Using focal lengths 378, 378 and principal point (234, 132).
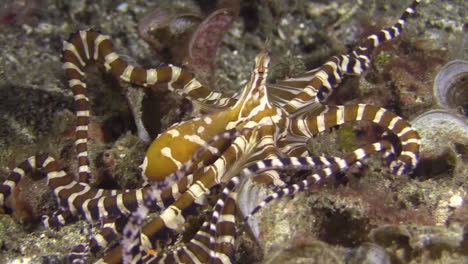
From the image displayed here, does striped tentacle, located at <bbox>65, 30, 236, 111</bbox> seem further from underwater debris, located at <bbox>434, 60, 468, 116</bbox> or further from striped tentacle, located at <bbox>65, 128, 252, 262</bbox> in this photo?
underwater debris, located at <bbox>434, 60, 468, 116</bbox>

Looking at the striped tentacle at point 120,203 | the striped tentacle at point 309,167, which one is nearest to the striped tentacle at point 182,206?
the striped tentacle at point 120,203

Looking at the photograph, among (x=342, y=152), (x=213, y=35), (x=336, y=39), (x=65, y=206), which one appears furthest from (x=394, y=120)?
(x=65, y=206)

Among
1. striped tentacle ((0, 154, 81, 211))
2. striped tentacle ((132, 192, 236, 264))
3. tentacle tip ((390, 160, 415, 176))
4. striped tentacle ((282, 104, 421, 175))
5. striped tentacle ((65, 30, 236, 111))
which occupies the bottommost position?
striped tentacle ((132, 192, 236, 264))

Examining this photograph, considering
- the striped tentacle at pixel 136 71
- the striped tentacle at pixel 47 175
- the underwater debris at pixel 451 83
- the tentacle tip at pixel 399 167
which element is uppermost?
the striped tentacle at pixel 136 71

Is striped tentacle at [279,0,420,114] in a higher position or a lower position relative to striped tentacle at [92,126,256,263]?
higher

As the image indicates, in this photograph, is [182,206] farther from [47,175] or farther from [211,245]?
[47,175]

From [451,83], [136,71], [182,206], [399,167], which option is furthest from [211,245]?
[451,83]

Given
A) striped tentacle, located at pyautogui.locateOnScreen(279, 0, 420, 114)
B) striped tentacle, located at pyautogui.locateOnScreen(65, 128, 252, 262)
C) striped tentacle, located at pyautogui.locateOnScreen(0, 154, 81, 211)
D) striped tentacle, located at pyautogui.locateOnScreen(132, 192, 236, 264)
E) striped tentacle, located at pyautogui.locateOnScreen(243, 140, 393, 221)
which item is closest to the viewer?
striped tentacle, located at pyautogui.locateOnScreen(243, 140, 393, 221)

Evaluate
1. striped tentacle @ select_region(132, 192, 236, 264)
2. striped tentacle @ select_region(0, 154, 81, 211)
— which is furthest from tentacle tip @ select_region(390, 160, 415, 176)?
striped tentacle @ select_region(0, 154, 81, 211)

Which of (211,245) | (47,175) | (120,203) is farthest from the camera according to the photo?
(47,175)

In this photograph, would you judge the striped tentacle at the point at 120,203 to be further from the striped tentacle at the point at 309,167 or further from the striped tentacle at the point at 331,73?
the striped tentacle at the point at 331,73
